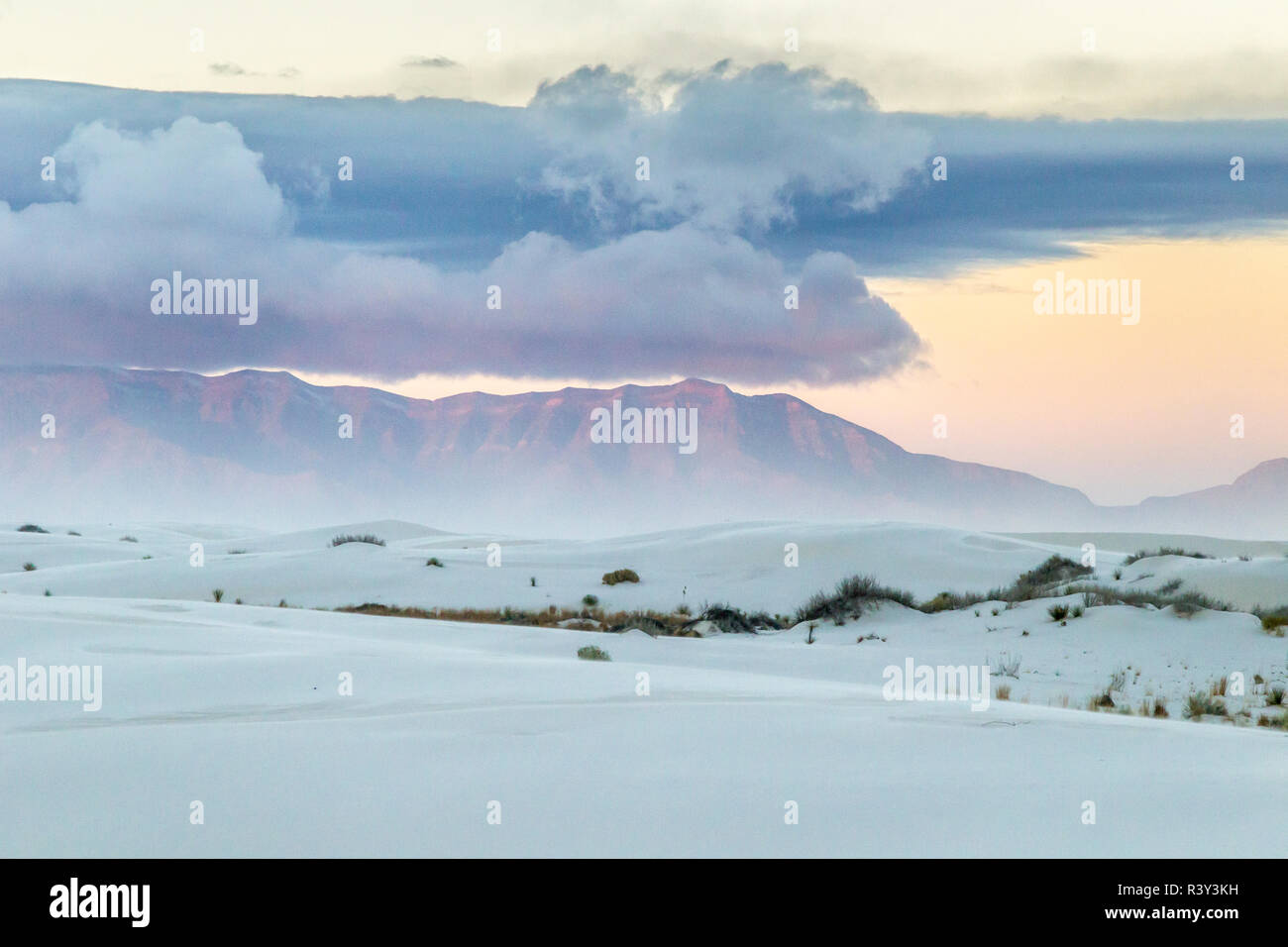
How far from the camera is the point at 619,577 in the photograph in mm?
26750

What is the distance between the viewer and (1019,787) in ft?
14.9

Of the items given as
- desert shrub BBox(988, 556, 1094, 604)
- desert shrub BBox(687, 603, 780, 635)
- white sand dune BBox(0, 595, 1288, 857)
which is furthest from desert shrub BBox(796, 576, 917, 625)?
white sand dune BBox(0, 595, 1288, 857)

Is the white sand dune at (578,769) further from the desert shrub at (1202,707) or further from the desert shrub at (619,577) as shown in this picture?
the desert shrub at (619,577)

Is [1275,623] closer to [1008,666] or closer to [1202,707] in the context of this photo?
[1008,666]

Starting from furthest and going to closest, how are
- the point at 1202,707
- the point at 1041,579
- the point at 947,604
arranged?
the point at 1041,579
the point at 947,604
the point at 1202,707

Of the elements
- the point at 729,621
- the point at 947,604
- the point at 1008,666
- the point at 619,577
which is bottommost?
the point at 1008,666

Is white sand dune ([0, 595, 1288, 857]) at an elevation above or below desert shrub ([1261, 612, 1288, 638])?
above

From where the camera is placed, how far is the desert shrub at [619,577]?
86.6 ft

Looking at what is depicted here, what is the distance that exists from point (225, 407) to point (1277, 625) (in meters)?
155

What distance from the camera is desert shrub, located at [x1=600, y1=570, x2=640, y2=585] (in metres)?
26.4

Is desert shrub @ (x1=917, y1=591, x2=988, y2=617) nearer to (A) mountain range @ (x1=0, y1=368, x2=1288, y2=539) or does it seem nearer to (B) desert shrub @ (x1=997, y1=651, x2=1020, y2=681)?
(B) desert shrub @ (x1=997, y1=651, x2=1020, y2=681)

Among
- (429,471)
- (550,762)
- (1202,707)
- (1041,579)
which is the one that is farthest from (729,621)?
(429,471)

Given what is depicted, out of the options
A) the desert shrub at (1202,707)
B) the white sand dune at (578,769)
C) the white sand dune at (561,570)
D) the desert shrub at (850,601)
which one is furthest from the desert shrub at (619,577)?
the white sand dune at (578,769)
